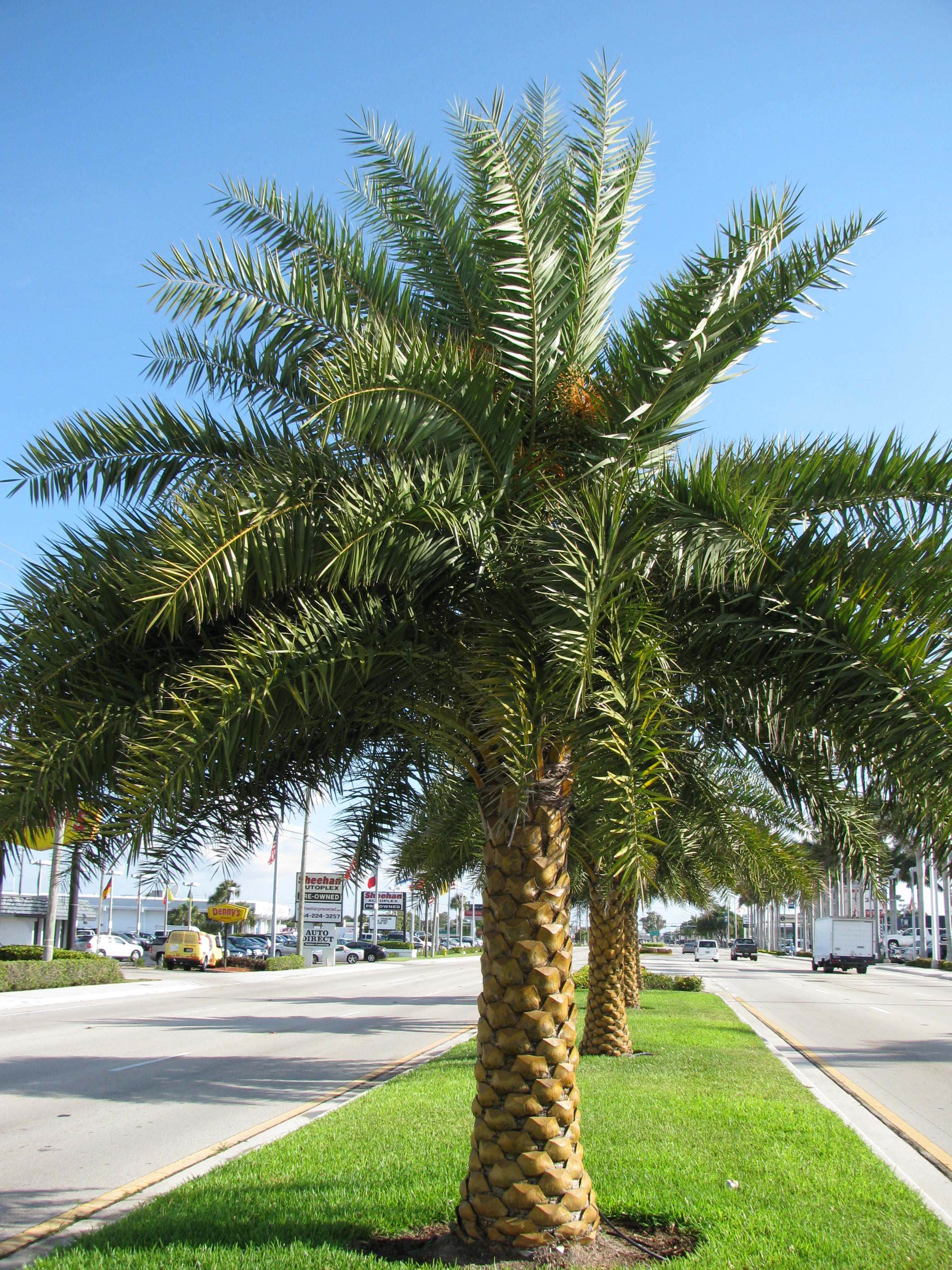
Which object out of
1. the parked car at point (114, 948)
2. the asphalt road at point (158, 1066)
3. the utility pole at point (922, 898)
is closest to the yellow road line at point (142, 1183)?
the asphalt road at point (158, 1066)

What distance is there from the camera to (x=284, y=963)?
149 feet

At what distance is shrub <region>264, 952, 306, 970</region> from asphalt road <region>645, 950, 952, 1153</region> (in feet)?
59.6

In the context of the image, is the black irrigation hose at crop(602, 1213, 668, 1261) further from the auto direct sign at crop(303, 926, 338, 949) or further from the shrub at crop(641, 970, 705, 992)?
the shrub at crop(641, 970, 705, 992)

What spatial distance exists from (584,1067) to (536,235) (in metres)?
10.8

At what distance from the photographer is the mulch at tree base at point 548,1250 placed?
4.98 metres

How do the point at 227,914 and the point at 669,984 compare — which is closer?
the point at 669,984

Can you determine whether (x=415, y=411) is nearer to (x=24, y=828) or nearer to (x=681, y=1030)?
(x=24, y=828)

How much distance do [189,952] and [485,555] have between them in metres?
42.7

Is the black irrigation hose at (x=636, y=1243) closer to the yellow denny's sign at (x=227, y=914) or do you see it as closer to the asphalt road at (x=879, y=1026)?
the asphalt road at (x=879, y=1026)

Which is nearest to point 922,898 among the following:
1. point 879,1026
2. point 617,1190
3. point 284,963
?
point 284,963

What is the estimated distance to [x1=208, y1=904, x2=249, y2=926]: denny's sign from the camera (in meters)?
48.4

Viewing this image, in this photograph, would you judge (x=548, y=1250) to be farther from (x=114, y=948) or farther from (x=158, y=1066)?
(x=114, y=948)

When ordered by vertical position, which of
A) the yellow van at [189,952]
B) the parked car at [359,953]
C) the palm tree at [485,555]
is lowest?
the parked car at [359,953]

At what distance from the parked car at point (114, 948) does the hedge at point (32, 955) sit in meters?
9.85
